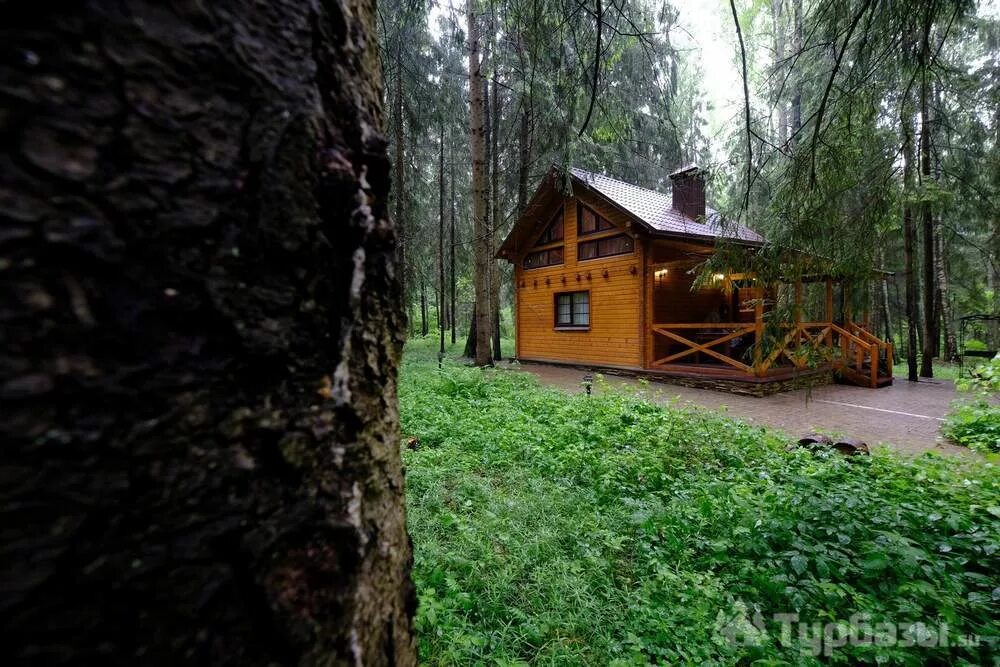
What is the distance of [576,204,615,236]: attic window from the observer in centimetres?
1123

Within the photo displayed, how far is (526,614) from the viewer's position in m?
2.09

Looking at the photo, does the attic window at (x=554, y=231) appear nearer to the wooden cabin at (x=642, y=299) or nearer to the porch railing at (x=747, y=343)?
the wooden cabin at (x=642, y=299)

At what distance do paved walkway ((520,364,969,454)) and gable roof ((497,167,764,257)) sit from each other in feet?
10.3

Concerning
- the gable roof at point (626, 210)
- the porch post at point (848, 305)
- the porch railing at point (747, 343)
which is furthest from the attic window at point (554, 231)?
the porch post at point (848, 305)

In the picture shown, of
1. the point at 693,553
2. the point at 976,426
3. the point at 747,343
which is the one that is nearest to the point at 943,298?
the point at 747,343

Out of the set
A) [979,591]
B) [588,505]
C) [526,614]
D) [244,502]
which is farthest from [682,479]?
[244,502]

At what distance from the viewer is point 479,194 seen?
9.56 metres

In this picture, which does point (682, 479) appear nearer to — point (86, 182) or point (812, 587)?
point (812, 587)

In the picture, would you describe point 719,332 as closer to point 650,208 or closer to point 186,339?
point 650,208

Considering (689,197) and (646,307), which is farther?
(689,197)

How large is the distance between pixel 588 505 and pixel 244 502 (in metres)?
3.13

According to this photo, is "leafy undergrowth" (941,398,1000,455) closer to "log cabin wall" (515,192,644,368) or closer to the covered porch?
the covered porch

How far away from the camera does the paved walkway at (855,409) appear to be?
5.50 metres

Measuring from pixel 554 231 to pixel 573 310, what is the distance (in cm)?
248
